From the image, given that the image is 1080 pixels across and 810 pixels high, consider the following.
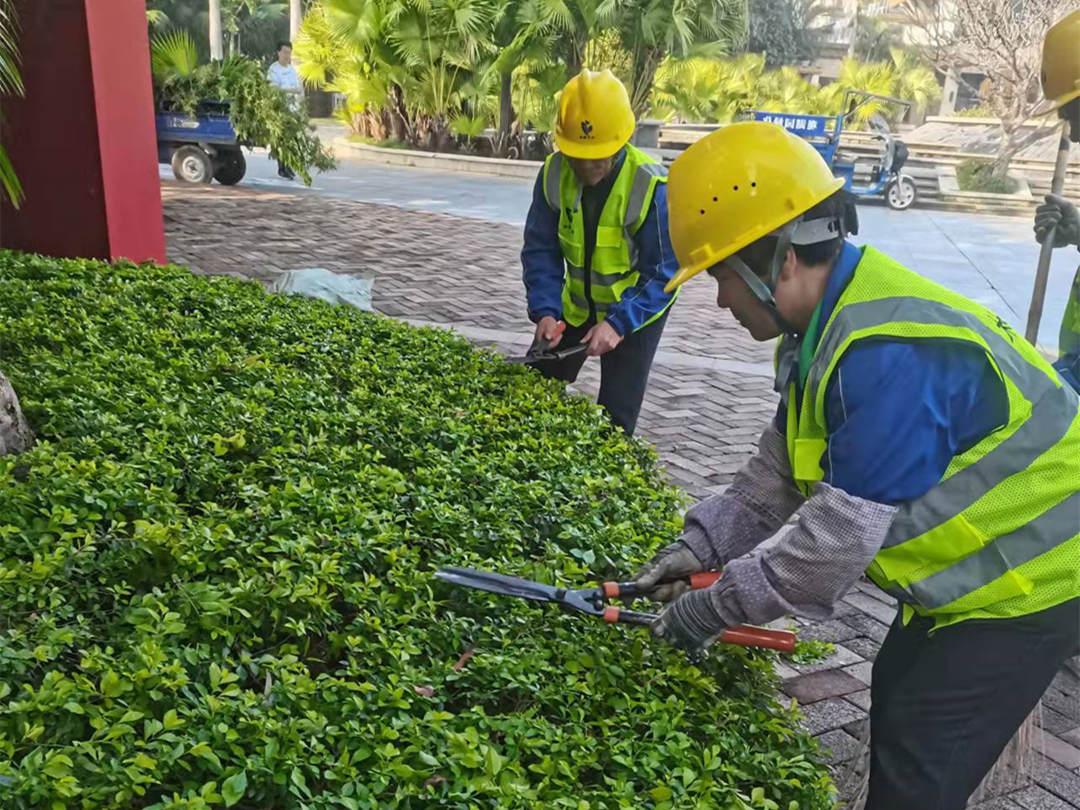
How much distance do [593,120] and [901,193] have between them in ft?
51.9

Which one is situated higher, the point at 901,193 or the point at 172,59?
the point at 172,59

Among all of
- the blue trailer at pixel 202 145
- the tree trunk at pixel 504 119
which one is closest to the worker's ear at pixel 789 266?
the blue trailer at pixel 202 145

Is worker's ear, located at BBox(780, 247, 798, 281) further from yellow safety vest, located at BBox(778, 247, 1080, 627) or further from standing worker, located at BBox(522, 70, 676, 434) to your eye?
standing worker, located at BBox(522, 70, 676, 434)

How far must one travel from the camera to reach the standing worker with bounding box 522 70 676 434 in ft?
13.0

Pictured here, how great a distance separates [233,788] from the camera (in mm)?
1797

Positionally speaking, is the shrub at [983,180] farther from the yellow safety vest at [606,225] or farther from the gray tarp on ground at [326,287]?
the yellow safety vest at [606,225]

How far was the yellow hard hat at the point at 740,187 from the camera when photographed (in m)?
2.02

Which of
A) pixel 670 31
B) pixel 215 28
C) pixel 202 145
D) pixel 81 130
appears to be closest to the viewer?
pixel 81 130

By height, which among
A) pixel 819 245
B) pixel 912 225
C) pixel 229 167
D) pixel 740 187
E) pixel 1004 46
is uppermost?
pixel 1004 46

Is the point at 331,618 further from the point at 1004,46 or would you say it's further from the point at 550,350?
the point at 1004,46

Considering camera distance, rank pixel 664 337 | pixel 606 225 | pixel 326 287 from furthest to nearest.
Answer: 1. pixel 664 337
2. pixel 326 287
3. pixel 606 225

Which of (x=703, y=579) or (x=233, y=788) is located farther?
(x=703, y=579)

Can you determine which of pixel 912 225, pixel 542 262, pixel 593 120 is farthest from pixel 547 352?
pixel 912 225

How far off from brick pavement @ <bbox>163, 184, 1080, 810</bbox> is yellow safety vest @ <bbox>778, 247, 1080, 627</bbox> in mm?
775
